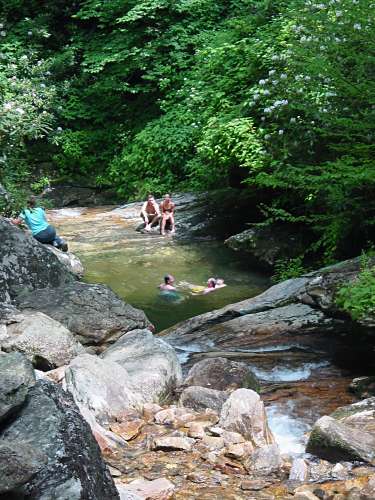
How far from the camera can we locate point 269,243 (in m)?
13.8

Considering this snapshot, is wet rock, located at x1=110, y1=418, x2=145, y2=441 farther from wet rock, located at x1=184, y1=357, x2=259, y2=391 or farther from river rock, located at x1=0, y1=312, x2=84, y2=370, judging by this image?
river rock, located at x1=0, y1=312, x2=84, y2=370

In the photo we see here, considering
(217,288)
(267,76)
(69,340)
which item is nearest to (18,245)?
(69,340)

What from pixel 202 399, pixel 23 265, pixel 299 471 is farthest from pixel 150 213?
pixel 299 471

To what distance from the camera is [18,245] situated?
30.7 feet

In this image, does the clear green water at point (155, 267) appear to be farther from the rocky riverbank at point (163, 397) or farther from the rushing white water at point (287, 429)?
the rushing white water at point (287, 429)

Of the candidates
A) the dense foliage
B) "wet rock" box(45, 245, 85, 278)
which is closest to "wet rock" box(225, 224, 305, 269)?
the dense foliage

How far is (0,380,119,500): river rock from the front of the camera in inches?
142

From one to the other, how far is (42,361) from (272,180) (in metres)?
5.13

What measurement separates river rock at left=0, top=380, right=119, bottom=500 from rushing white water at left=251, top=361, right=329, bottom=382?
3.70 meters

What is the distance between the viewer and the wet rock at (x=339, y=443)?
523 centimetres

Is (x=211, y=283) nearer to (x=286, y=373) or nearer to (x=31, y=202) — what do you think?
(x=31, y=202)

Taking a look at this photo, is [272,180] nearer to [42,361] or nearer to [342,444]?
[42,361]

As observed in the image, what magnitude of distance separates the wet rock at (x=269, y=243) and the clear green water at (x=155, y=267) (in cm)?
30

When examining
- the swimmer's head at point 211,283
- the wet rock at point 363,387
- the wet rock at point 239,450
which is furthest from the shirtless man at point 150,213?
the wet rock at point 239,450
